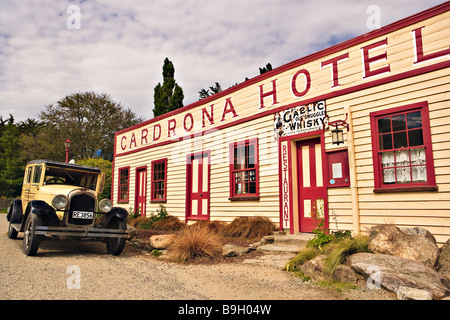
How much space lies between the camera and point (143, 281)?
194 inches

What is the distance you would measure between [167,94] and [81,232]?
66.0 feet

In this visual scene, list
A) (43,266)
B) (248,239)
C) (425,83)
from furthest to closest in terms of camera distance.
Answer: (248,239)
(425,83)
(43,266)

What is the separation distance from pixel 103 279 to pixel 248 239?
174 inches

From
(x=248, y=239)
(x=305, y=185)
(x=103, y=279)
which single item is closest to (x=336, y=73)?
(x=305, y=185)

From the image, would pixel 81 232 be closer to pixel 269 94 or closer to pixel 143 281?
pixel 143 281

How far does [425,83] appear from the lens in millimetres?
6480

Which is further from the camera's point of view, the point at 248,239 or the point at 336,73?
the point at 248,239

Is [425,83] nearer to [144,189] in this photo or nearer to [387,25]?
[387,25]

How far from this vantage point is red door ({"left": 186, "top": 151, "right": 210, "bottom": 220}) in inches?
448

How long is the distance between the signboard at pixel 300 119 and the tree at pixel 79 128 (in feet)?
84.5

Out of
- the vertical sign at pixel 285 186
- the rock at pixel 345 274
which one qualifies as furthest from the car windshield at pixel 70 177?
the rock at pixel 345 274

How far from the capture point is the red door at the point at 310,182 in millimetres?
8047

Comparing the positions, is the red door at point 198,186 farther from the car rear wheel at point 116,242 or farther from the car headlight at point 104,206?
the car headlight at point 104,206

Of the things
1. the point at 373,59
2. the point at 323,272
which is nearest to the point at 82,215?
the point at 323,272
